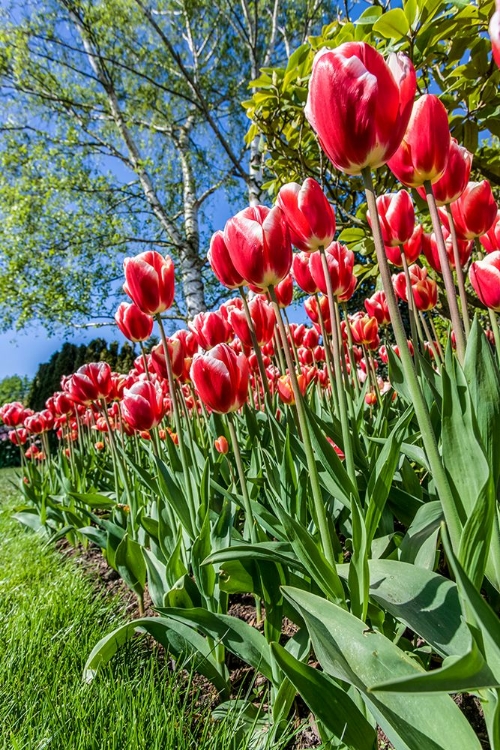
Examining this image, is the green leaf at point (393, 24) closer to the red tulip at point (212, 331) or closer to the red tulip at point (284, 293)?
the red tulip at point (284, 293)

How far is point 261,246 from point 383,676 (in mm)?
770

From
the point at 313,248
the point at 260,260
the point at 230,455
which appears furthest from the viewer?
the point at 230,455

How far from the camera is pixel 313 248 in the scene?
1123 mm

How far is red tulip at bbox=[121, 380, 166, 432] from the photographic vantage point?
1.70m

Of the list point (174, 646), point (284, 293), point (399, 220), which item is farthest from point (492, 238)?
point (174, 646)

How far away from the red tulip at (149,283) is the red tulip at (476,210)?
80cm

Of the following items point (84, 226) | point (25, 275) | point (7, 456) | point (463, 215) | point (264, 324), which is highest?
point (84, 226)

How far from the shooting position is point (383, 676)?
660 mm

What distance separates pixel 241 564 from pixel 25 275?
1048 centimetres

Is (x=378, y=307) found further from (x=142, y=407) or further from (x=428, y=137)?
(x=428, y=137)

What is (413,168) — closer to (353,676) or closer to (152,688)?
(353,676)

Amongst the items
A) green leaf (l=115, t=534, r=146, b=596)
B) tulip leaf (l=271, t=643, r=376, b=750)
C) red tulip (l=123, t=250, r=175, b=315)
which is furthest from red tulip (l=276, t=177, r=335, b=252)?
green leaf (l=115, t=534, r=146, b=596)

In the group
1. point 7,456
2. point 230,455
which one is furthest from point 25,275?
point 230,455

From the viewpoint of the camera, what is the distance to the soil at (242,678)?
0.96m
